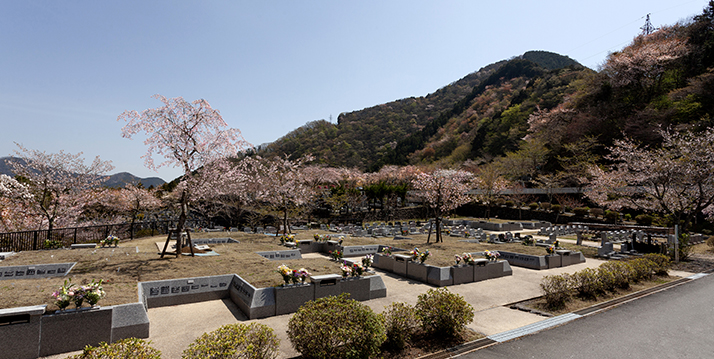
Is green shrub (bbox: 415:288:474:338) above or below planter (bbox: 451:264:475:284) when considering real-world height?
above

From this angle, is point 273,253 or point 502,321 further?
point 273,253

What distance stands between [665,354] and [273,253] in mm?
12384

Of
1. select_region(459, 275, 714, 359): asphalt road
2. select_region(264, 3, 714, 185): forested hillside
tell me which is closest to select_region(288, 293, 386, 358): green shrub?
select_region(459, 275, 714, 359): asphalt road

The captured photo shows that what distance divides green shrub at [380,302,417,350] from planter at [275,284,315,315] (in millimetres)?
2573

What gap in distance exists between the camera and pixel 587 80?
50.1 metres

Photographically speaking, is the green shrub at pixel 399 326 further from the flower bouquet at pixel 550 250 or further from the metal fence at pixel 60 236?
the metal fence at pixel 60 236

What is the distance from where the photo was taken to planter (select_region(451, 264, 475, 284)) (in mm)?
11156

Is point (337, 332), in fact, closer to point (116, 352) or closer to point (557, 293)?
point (116, 352)

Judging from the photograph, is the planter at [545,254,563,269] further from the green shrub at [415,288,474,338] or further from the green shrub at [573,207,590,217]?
the green shrub at [573,207,590,217]

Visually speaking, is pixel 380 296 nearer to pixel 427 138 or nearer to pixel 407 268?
pixel 407 268

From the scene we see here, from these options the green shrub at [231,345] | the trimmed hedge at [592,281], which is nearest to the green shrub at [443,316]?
the green shrub at [231,345]

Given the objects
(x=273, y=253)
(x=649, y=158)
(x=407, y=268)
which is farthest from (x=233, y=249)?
(x=649, y=158)

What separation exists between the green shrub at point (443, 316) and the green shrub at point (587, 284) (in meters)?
4.96

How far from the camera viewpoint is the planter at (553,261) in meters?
Result: 14.3
